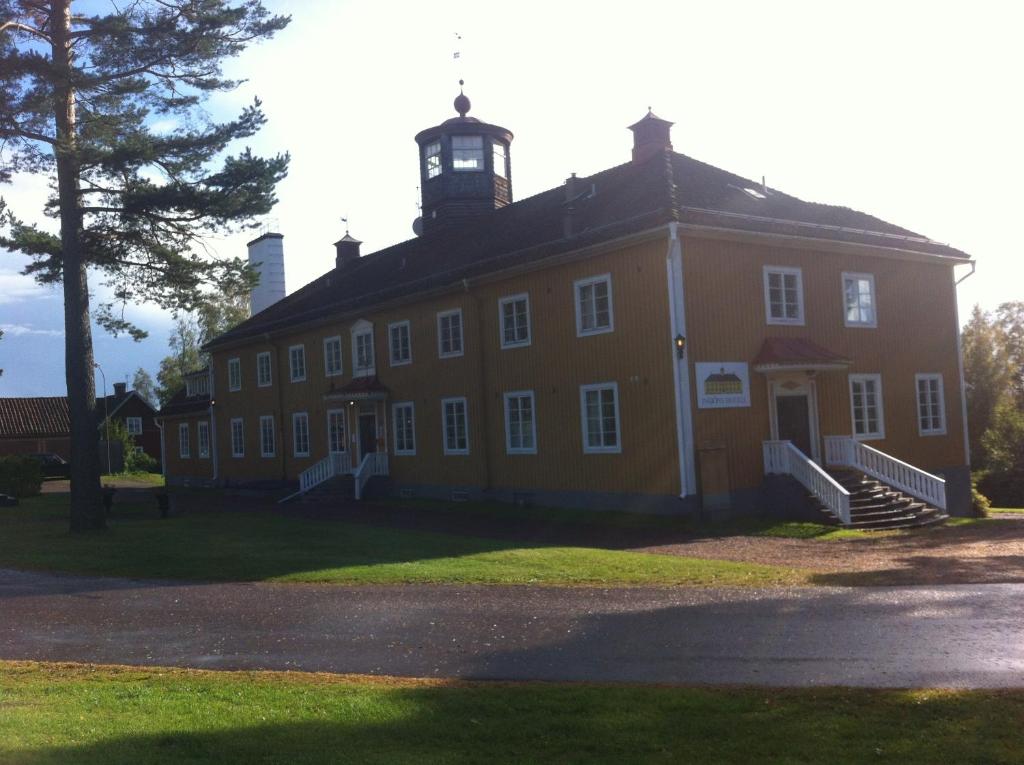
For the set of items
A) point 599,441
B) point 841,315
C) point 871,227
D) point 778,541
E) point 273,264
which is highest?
point 273,264

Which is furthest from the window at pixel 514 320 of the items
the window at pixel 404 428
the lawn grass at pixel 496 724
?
the lawn grass at pixel 496 724

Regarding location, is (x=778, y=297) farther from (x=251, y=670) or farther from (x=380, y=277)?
(x=251, y=670)

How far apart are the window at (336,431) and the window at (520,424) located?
339 inches

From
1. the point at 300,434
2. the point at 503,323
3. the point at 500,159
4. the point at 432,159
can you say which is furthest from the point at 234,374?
the point at 503,323

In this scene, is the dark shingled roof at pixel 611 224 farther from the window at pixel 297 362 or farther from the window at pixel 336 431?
the window at pixel 336 431

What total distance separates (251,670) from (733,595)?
5745 mm

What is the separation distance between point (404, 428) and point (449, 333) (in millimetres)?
3706

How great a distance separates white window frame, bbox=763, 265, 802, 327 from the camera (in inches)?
892

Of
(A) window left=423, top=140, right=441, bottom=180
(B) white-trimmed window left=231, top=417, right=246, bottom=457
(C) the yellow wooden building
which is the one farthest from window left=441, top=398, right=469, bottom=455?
(B) white-trimmed window left=231, top=417, right=246, bottom=457

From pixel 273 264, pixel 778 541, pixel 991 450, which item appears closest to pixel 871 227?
pixel 778 541

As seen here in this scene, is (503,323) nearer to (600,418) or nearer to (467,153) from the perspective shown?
(600,418)

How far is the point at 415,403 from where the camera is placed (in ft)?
95.0

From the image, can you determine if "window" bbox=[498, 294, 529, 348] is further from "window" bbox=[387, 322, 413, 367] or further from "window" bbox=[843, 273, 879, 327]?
"window" bbox=[843, 273, 879, 327]

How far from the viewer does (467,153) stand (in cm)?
3391
